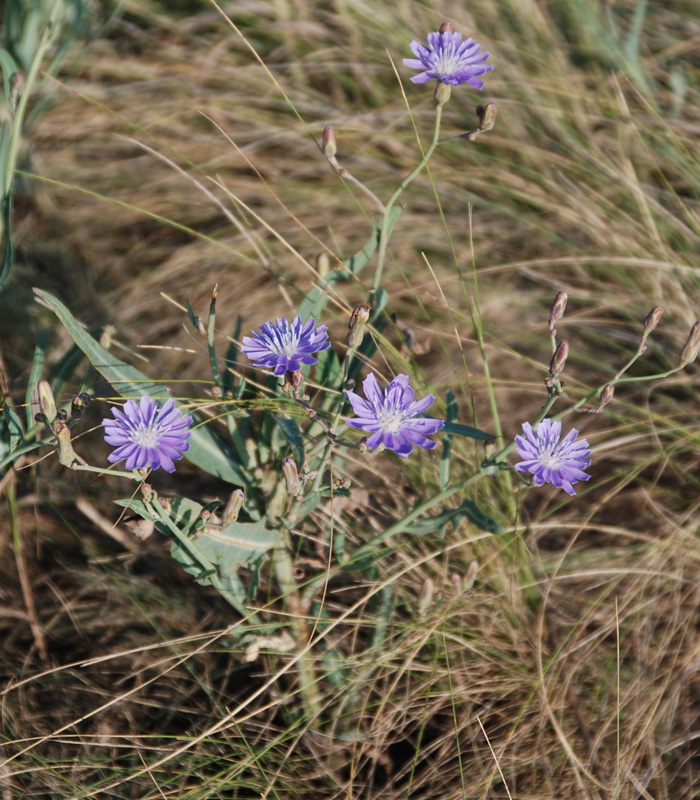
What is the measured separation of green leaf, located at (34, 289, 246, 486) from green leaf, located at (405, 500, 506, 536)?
327 millimetres

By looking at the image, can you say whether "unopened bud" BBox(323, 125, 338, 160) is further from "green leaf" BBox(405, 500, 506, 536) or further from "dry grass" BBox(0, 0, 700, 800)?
"green leaf" BBox(405, 500, 506, 536)

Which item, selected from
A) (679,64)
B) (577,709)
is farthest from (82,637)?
(679,64)

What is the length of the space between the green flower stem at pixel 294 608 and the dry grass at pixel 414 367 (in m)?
0.06

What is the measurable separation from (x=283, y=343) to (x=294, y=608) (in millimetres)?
577

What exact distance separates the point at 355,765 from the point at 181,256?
5.34 feet

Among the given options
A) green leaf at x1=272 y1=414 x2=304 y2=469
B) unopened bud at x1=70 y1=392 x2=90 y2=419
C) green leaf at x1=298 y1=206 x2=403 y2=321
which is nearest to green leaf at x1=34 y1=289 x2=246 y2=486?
unopened bud at x1=70 y1=392 x2=90 y2=419

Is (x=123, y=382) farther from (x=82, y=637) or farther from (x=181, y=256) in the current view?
(x=181, y=256)

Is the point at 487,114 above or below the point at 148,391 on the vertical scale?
above

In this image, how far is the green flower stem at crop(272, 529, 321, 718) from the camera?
1.48 meters

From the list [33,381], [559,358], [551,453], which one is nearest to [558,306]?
[559,358]

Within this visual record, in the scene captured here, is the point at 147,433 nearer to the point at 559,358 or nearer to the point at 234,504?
the point at 234,504

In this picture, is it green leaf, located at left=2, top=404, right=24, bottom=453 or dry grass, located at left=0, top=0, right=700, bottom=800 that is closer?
green leaf, located at left=2, top=404, right=24, bottom=453

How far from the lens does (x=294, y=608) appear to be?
1.52 metres

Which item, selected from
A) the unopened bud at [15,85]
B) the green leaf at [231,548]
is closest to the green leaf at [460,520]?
the green leaf at [231,548]
